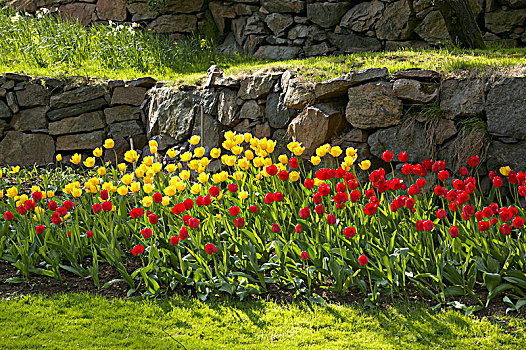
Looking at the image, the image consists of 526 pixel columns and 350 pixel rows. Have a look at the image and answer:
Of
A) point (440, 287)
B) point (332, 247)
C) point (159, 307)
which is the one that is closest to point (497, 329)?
point (440, 287)

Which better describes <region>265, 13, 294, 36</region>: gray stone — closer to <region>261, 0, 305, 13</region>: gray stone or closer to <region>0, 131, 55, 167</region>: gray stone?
<region>261, 0, 305, 13</region>: gray stone

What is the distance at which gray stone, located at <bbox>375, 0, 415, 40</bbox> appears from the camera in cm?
711

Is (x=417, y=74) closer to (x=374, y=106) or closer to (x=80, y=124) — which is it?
(x=374, y=106)

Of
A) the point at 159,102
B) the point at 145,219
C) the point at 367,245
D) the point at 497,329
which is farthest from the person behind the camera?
the point at 159,102

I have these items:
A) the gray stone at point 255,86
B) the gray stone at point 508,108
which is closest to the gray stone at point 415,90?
the gray stone at point 508,108

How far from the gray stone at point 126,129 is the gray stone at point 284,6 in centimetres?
276

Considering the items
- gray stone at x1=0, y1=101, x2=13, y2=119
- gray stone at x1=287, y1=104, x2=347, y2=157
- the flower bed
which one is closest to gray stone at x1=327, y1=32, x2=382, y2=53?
gray stone at x1=287, y1=104, x2=347, y2=157

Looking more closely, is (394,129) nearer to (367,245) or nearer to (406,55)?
(406,55)

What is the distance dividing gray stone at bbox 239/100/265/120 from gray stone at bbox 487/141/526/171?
2.45 meters

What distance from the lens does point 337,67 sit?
18.8 ft

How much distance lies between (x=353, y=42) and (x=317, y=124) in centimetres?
273

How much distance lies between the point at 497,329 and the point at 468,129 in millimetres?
2172

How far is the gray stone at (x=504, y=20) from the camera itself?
6699 millimetres

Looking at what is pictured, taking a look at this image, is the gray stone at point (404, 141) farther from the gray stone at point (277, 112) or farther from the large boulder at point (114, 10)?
the large boulder at point (114, 10)
